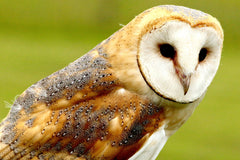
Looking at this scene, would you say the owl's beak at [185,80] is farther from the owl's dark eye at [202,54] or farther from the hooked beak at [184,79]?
the owl's dark eye at [202,54]

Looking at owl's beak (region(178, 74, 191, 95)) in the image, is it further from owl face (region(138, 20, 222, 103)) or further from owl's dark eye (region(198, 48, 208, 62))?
owl's dark eye (region(198, 48, 208, 62))

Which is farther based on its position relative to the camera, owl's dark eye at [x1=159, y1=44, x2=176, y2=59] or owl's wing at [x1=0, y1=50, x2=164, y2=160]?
owl's wing at [x1=0, y1=50, x2=164, y2=160]

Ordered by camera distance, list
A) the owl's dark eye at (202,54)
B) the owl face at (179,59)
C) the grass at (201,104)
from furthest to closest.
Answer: the grass at (201,104), the owl's dark eye at (202,54), the owl face at (179,59)

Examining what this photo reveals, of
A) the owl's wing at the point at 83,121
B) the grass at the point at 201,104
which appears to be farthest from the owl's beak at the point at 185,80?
the grass at the point at 201,104

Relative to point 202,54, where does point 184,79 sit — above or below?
below

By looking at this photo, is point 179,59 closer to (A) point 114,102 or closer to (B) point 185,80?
(B) point 185,80

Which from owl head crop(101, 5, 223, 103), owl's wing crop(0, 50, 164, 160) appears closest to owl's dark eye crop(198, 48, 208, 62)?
owl head crop(101, 5, 223, 103)

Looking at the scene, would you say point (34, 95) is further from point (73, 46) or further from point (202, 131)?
point (73, 46)

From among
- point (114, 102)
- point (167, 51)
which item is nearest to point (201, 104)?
point (114, 102)

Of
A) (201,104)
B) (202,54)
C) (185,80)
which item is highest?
(201,104)
